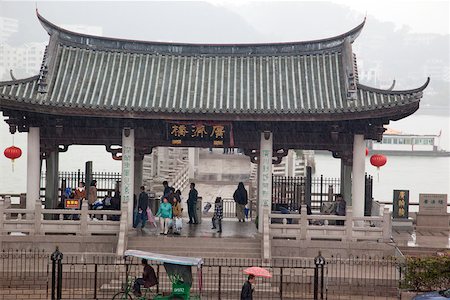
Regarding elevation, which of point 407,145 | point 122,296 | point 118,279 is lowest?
point 122,296

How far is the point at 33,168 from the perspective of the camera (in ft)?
70.6

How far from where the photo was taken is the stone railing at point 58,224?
65.7 feet

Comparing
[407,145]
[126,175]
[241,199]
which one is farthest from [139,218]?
[407,145]

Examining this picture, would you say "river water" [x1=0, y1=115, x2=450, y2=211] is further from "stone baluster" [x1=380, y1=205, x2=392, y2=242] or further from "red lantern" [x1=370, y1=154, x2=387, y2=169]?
"stone baluster" [x1=380, y1=205, x2=392, y2=242]

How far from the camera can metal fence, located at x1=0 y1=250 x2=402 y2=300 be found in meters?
17.4

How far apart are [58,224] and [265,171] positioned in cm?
618

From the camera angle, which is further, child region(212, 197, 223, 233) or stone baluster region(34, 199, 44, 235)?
child region(212, 197, 223, 233)

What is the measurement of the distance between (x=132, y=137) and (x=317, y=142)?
5626mm

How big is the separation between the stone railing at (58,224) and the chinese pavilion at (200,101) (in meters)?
1.10

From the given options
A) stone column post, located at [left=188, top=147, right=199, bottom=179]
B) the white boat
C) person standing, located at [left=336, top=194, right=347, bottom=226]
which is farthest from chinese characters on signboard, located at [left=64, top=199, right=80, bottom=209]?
the white boat

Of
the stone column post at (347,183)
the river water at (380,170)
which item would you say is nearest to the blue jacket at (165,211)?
the stone column post at (347,183)

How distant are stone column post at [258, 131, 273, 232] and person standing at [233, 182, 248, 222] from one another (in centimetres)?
144

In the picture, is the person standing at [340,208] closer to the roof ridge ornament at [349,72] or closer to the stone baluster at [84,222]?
the roof ridge ornament at [349,72]

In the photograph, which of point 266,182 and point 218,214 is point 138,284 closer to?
point 218,214
